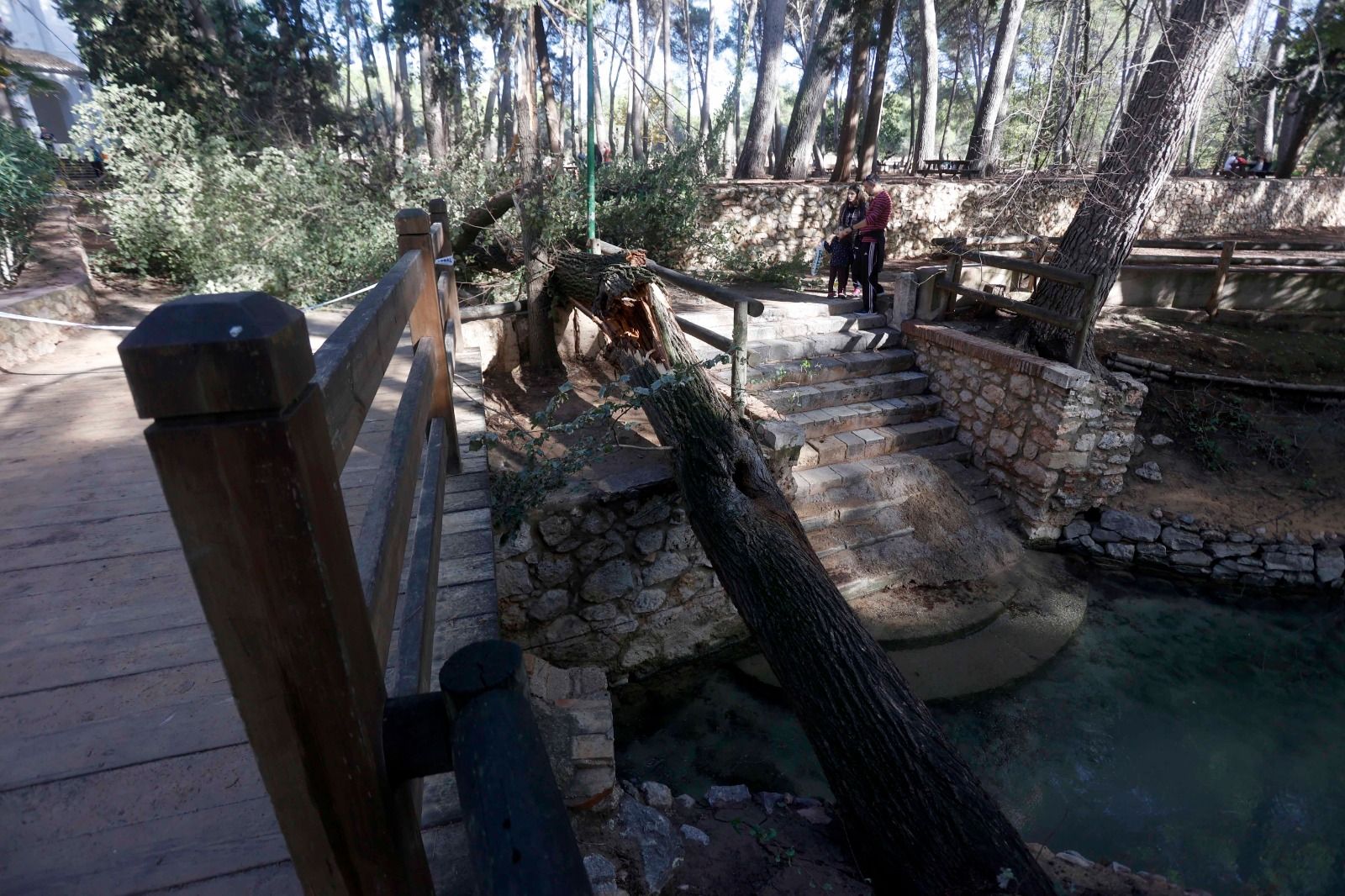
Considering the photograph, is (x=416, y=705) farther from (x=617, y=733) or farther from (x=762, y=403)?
(x=762, y=403)

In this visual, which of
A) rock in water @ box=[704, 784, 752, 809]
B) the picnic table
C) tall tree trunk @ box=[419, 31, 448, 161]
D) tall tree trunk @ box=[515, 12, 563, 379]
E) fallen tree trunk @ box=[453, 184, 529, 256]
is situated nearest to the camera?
rock in water @ box=[704, 784, 752, 809]

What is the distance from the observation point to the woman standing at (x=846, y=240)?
7.99 metres

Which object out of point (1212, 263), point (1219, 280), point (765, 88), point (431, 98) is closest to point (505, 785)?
point (1219, 280)

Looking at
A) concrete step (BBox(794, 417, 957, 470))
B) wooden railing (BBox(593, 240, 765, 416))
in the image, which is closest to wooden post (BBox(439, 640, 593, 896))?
wooden railing (BBox(593, 240, 765, 416))

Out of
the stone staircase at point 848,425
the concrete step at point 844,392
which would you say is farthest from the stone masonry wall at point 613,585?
the concrete step at point 844,392

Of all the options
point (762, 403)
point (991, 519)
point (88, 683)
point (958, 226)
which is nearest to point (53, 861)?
point (88, 683)

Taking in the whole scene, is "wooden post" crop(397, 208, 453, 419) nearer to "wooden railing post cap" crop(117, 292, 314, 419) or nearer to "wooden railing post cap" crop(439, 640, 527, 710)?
"wooden railing post cap" crop(439, 640, 527, 710)

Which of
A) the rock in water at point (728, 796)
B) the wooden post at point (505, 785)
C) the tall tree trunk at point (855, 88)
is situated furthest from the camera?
the tall tree trunk at point (855, 88)

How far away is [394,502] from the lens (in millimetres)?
1354

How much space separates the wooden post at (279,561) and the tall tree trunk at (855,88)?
45.7 feet

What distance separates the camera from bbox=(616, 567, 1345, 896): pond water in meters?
3.79

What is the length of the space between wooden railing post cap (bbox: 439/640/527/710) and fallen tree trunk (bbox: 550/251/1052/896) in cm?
230

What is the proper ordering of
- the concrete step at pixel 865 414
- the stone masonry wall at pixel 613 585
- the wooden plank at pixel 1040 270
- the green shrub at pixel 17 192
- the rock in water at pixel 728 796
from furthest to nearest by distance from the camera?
the concrete step at pixel 865 414 → the wooden plank at pixel 1040 270 → the green shrub at pixel 17 192 → the stone masonry wall at pixel 613 585 → the rock in water at pixel 728 796

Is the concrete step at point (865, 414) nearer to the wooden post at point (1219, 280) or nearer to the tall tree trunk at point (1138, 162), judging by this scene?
the tall tree trunk at point (1138, 162)
